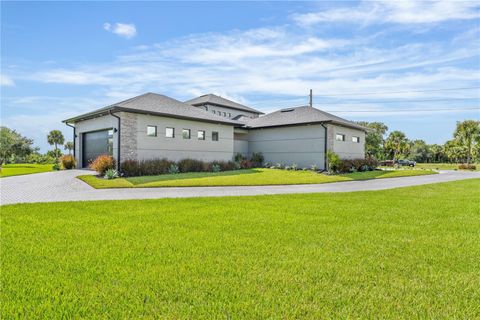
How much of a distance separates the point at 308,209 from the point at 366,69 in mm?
21395

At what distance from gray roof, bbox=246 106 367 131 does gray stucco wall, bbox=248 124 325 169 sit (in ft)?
1.74

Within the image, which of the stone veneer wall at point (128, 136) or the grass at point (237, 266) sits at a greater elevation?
the stone veneer wall at point (128, 136)

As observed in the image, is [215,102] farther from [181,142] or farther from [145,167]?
[145,167]

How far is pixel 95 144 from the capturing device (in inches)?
816

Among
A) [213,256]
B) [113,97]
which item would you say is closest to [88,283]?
[213,256]

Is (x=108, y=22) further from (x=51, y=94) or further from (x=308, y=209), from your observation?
(x=308, y=209)

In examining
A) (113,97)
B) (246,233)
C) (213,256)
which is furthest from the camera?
(113,97)

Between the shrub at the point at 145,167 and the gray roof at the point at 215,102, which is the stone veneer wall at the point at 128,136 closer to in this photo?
the shrub at the point at 145,167

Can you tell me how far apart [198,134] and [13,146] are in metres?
39.9

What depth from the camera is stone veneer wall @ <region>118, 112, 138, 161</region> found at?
17828mm

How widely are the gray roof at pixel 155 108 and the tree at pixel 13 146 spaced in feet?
103

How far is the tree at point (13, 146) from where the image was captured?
147 ft

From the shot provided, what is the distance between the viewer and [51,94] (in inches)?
567

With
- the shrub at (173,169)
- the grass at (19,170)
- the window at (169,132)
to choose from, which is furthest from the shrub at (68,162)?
the shrub at (173,169)
